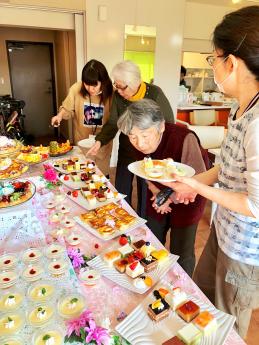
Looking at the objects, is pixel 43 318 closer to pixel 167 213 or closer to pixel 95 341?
pixel 95 341

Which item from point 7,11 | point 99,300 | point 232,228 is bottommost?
point 99,300

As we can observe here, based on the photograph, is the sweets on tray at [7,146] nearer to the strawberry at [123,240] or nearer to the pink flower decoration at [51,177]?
the pink flower decoration at [51,177]

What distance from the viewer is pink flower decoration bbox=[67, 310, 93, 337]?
0.70 m

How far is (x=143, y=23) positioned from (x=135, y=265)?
→ 392 centimetres

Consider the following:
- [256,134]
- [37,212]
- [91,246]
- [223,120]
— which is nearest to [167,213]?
[91,246]

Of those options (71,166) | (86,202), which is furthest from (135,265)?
(71,166)

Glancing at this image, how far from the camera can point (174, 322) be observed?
2.50ft

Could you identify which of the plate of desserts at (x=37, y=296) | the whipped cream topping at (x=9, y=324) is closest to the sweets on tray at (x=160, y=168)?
the plate of desserts at (x=37, y=296)

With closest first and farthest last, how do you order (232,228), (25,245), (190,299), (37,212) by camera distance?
(190,299)
(232,228)
(25,245)
(37,212)

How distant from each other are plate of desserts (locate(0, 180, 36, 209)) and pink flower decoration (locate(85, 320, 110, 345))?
75cm

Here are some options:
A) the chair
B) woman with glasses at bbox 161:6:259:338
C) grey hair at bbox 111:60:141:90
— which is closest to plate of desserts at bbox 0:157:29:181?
grey hair at bbox 111:60:141:90

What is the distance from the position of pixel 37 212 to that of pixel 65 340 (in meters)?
0.75

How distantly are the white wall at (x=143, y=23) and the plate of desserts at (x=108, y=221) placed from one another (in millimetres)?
3077

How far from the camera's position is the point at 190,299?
823 mm
